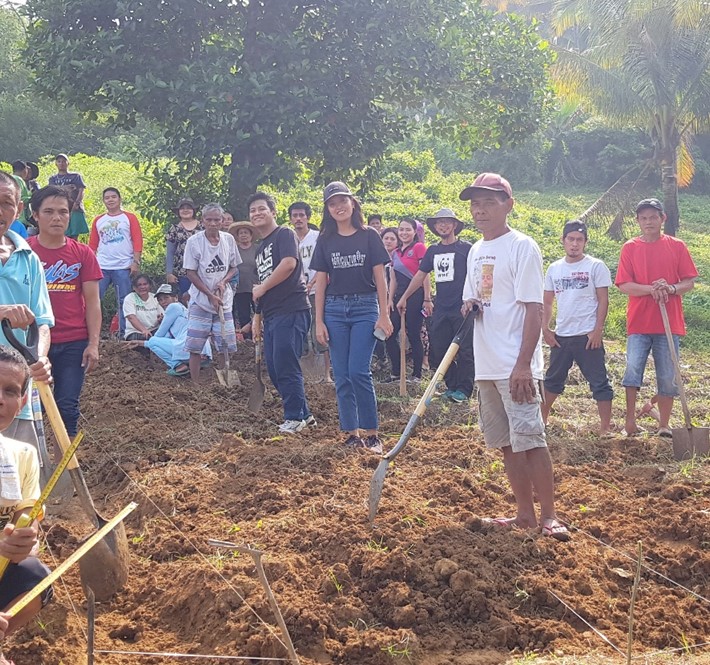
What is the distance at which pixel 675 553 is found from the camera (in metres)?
4.26

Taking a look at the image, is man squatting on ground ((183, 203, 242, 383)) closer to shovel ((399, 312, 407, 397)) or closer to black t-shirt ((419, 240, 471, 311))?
shovel ((399, 312, 407, 397))

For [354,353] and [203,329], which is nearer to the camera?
[354,353]

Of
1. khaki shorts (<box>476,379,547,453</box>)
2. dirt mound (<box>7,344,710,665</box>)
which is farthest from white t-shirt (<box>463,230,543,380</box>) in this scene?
dirt mound (<box>7,344,710,665</box>)

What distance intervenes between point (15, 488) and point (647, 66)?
1773 cm

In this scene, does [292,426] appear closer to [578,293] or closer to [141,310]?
[578,293]

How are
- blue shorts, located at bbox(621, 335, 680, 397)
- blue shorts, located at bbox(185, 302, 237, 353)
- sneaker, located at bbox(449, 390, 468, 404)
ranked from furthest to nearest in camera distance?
1. blue shorts, located at bbox(185, 302, 237, 353)
2. sneaker, located at bbox(449, 390, 468, 404)
3. blue shorts, located at bbox(621, 335, 680, 397)

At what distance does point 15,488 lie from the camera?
2.92 m

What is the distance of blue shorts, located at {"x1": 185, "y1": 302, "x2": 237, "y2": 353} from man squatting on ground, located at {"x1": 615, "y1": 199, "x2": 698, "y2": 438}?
3806 mm

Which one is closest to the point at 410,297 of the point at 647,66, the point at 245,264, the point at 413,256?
the point at 413,256

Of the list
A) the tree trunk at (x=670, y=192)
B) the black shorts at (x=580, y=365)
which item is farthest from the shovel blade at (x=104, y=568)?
the tree trunk at (x=670, y=192)

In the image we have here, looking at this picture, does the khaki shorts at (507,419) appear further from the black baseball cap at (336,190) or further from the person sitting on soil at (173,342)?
the person sitting on soil at (173,342)

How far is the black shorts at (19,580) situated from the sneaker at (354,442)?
325 cm

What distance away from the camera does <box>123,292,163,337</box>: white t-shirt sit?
9.68 meters

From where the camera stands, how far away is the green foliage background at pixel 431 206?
41.5 ft
